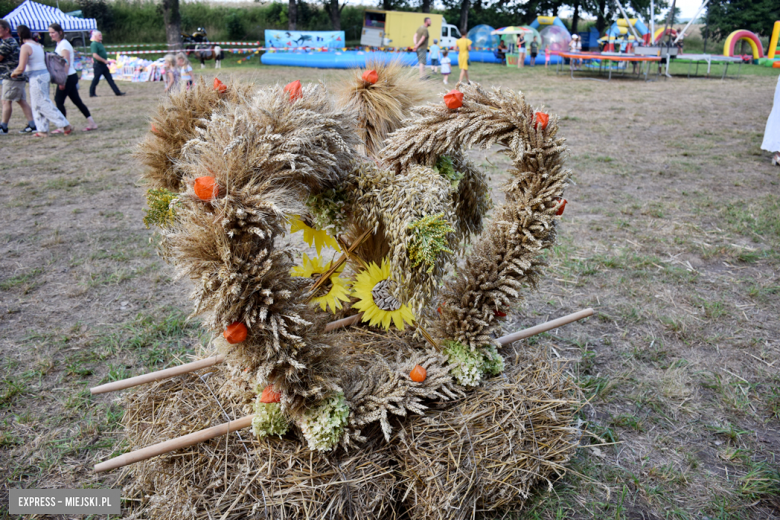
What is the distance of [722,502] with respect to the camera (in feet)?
6.57

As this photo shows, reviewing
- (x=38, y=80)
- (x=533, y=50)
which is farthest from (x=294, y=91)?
(x=533, y=50)

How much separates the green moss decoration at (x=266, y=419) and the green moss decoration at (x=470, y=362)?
2.33 ft

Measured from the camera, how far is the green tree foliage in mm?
27870

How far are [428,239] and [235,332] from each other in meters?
0.70

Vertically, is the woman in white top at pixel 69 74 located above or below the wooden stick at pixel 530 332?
above

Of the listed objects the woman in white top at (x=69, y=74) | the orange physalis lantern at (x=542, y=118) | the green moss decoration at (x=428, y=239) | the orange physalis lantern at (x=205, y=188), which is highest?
the woman in white top at (x=69, y=74)

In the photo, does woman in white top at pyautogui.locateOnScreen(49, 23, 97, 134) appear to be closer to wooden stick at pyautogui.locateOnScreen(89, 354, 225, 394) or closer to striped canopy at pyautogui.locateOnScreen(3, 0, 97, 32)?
wooden stick at pyautogui.locateOnScreen(89, 354, 225, 394)

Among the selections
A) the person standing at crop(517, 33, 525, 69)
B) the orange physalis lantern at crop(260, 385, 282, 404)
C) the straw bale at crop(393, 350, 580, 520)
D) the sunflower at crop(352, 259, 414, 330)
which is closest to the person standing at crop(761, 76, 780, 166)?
the straw bale at crop(393, 350, 580, 520)

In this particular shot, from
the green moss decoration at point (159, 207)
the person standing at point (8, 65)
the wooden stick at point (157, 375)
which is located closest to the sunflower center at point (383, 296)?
the wooden stick at point (157, 375)

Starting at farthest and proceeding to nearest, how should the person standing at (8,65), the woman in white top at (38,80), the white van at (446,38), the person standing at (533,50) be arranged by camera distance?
the white van at (446,38) < the person standing at (533,50) < the person standing at (8,65) < the woman in white top at (38,80)

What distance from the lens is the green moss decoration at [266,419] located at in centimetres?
177

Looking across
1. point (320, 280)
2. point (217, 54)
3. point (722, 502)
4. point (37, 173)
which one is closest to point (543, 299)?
point (722, 502)

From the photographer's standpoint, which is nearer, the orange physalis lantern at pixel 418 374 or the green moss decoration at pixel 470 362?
the orange physalis lantern at pixel 418 374

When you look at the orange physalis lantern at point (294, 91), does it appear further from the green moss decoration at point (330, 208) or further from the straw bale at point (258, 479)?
the straw bale at point (258, 479)
